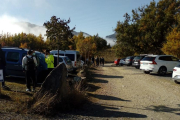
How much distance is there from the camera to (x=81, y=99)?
21.6ft

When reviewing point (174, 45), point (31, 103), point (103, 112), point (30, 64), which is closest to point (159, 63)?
point (174, 45)

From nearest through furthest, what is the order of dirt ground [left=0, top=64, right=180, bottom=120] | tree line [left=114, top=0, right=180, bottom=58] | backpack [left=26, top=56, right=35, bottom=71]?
1. dirt ground [left=0, top=64, right=180, bottom=120]
2. backpack [left=26, top=56, right=35, bottom=71]
3. tree line [left=114, top=0, right=180, bottom=58]

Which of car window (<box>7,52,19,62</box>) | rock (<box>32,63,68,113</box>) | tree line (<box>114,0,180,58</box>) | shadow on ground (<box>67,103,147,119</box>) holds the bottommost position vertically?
shadow on ground (<box>67,103,147,119</box>)

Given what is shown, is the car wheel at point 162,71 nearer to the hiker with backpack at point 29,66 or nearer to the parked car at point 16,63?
the parked car at point 16,63

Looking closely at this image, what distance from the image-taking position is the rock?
540cm

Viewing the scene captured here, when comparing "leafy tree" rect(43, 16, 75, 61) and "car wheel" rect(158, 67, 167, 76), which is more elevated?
"leafy tree" rect(43, 16, 75, 61)

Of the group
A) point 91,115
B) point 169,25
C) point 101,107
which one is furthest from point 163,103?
point 169,25

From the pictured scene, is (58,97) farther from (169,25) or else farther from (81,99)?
(169,25)

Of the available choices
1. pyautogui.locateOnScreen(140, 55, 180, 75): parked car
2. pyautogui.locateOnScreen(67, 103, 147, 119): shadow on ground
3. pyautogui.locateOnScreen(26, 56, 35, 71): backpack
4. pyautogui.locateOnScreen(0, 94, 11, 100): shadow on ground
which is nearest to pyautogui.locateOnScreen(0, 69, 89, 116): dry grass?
pyautogui.locateOnScreen(0, 94, 11, 100): shadow on ground

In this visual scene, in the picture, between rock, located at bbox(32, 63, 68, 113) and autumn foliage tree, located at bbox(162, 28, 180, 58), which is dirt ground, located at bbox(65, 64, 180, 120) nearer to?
rock, located at bbox(32, 63, 68, 113)

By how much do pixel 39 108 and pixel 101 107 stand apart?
7.19 ft

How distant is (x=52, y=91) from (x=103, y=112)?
5.80 feet

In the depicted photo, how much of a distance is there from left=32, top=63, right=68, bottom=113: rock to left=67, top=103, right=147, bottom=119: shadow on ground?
75cm

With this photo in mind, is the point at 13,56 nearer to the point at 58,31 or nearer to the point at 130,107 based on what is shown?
the point at 58,31
